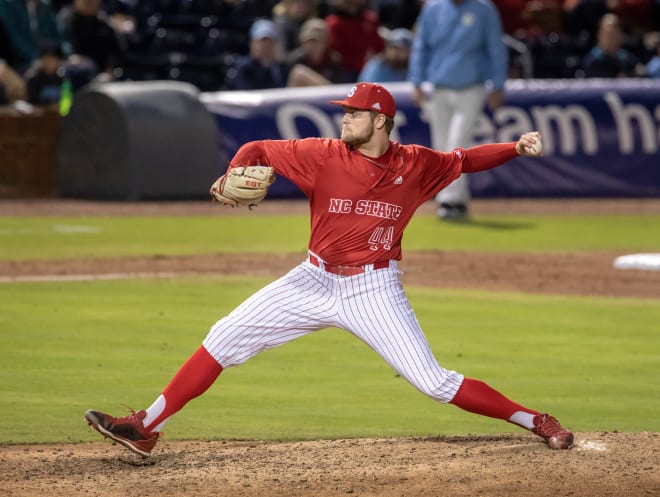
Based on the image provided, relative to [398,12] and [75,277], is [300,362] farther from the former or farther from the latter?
[398,12]

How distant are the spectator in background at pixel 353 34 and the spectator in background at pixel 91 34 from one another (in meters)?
3.24

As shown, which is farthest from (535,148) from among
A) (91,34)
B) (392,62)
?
(91,34)

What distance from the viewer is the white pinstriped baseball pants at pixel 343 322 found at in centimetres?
597

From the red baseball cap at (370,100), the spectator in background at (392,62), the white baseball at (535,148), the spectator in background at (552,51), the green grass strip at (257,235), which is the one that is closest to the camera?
the red baseball cap at (370,100)

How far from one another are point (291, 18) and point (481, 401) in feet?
47.7

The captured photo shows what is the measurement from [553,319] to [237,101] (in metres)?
8.12

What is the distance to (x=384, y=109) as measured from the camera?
19.9ft

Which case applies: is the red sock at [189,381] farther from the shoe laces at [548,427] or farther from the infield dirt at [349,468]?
the shoe laces at [548,427]

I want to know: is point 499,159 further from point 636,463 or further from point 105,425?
point 105,425

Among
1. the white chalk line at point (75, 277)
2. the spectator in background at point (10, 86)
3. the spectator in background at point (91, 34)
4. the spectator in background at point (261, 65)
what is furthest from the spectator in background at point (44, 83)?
the white chalk line at point (75, 277)

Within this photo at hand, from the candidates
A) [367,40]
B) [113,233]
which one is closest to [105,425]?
[113,233]

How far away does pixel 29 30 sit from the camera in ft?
59.6

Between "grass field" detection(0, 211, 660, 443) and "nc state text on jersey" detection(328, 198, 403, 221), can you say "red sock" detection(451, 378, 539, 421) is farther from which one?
"nc state text on jersey" detection(328, 198, 403, 221)

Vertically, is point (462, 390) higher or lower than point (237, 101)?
lower
